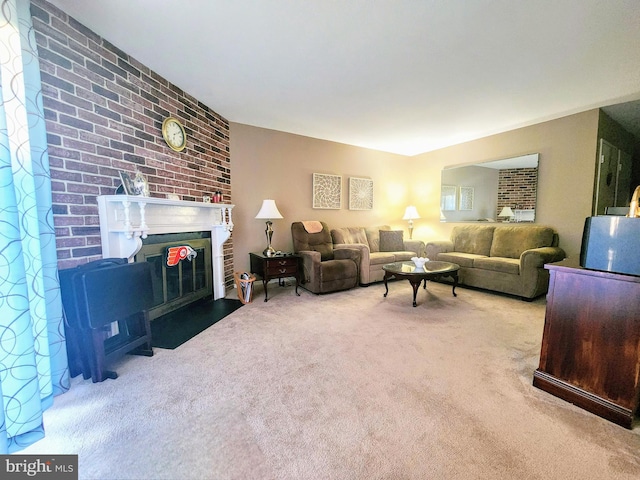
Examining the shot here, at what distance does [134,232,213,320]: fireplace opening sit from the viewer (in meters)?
2.42

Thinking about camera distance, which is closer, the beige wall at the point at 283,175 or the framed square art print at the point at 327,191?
the beige wall at the point at 283,175

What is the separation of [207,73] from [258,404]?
2.84 m

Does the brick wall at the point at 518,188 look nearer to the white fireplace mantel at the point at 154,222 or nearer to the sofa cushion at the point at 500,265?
the sofa cushion at the point at 500,265

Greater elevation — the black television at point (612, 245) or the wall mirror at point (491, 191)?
the wall mirror at point (491, 191)

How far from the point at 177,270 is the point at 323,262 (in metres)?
1.78

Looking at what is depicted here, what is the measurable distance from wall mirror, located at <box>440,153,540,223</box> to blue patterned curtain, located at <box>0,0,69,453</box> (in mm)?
5265

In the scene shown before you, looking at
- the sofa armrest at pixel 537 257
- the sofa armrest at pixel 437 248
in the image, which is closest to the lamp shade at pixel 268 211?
the sofa armrest at pixel 437 248

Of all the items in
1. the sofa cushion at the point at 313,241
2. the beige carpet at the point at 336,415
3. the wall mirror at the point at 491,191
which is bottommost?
the beige carpet at the point at 336,415

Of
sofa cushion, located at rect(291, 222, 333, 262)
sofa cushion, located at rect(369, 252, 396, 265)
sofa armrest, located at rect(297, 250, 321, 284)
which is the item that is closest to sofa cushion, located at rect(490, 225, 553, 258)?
sofa cushion, located at rect(369, 252, 396, 265)

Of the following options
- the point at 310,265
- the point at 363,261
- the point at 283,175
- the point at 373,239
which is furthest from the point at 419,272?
the point at 283,175

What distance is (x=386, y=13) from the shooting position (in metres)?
1.65

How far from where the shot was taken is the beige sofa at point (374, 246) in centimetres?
382

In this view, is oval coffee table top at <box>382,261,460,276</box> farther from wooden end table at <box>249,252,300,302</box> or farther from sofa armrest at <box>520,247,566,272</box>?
wooden end table at <box>249,252,300,302</box>

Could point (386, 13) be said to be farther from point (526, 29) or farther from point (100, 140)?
point (100, 140)
